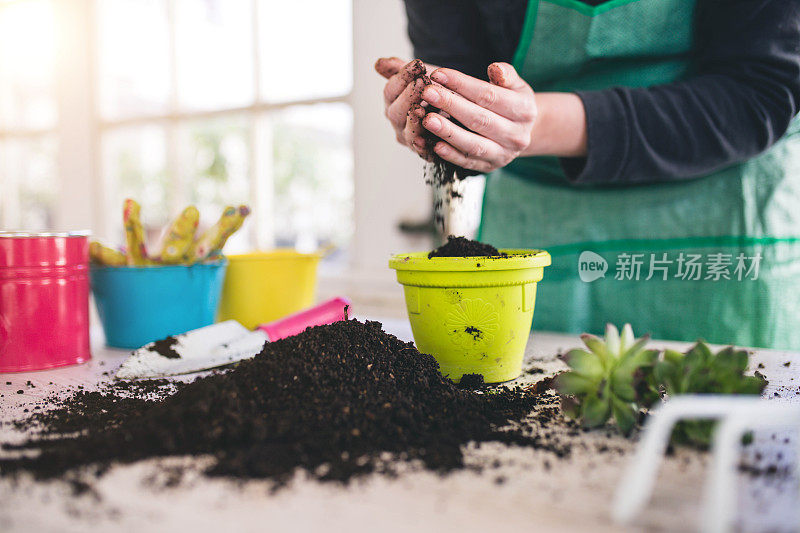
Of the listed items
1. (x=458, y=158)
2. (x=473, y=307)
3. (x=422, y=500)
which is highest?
(x=458, y=158)

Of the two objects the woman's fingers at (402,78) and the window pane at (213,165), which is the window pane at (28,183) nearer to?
the window pane at (213,165)

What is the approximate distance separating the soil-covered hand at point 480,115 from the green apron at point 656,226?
0.32 meters

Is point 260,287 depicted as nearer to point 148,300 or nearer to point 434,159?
point 148,300

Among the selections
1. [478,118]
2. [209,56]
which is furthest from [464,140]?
[209,56]

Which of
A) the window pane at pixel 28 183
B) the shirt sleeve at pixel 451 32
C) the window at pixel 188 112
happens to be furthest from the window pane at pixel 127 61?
the shirt sleeve at pixel 451 32

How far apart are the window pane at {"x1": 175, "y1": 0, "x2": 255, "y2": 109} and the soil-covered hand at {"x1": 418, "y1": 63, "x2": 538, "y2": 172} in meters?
1.97

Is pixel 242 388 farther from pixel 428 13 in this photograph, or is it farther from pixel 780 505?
pixel 428 13

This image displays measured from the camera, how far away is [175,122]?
269cm

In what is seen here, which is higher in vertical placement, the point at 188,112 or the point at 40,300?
the point at 188,112

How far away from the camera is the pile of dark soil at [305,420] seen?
470mm

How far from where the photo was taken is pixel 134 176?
3119mm

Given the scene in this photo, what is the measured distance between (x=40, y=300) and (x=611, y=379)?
79 cm

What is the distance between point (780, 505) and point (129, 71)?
343 centimetres

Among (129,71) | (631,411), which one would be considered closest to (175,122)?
(129,71)
